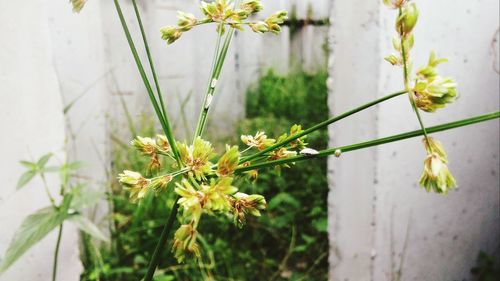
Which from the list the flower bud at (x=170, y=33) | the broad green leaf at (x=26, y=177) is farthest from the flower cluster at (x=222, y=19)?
the broad green leaf at (x=26, y=177)

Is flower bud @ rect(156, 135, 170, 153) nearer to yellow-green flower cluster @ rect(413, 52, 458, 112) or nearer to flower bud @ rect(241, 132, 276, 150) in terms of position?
flower bud @ rect(241, 132, 276, 150)

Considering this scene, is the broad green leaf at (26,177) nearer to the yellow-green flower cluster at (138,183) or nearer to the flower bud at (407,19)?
the yellow-green flower cluster at (138,183)

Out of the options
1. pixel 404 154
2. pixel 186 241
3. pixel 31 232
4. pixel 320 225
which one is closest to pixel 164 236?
pixel 186 241

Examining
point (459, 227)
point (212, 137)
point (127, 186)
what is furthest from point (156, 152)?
point (212, 137)

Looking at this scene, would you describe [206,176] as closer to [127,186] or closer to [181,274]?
[127,186]

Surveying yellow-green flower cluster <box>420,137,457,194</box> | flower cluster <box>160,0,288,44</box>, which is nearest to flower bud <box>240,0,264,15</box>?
flower cluster <box>160,0,288,44</box>

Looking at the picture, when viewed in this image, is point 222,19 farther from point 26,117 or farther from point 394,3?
point 26,117
